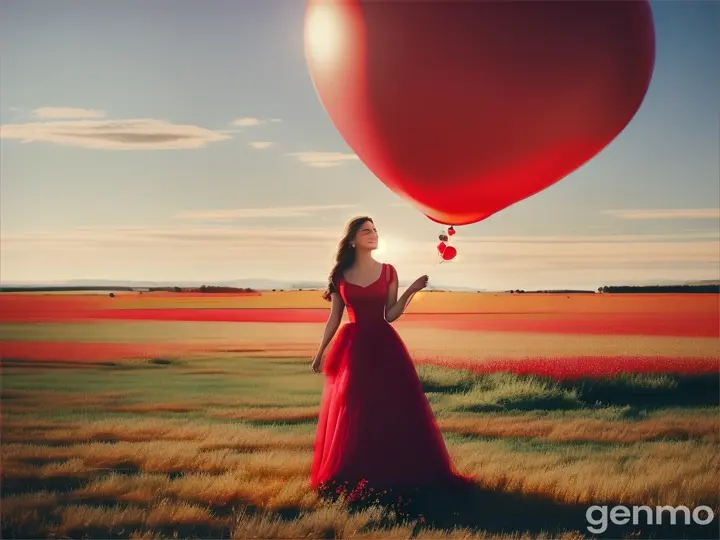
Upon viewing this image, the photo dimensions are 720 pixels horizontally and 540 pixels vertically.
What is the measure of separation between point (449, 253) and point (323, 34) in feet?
4.37

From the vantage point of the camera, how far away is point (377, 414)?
4.50m

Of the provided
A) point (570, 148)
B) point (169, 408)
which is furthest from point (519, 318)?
point (570, 148)

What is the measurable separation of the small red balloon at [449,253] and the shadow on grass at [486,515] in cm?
123

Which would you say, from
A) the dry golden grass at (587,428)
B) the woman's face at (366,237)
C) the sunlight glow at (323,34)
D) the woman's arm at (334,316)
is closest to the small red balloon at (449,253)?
the woman's face at (366,237)

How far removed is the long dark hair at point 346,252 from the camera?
4.55m

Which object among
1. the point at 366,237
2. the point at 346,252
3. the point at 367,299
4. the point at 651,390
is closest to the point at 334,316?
the point at 367,299

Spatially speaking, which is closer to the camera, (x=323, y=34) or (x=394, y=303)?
(x=323, y=34)

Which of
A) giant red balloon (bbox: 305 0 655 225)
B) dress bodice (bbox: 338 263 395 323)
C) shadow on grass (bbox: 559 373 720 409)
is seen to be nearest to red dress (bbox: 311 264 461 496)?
dress bodice (bbox: 338 263 395 323)

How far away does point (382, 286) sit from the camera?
4.51 metres

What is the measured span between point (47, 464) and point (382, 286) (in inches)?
110

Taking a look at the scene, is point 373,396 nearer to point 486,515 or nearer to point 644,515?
point 486,515

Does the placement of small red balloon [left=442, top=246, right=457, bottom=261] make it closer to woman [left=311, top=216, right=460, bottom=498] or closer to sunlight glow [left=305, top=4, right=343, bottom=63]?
woman [left=311, top=216, right=460, bottom=498]

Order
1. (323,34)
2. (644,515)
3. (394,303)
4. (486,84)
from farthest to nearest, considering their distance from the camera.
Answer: (644,515) → (394,303) → (323,34) → (486,84)

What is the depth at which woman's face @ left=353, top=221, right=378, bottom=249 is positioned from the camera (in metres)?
4.51
